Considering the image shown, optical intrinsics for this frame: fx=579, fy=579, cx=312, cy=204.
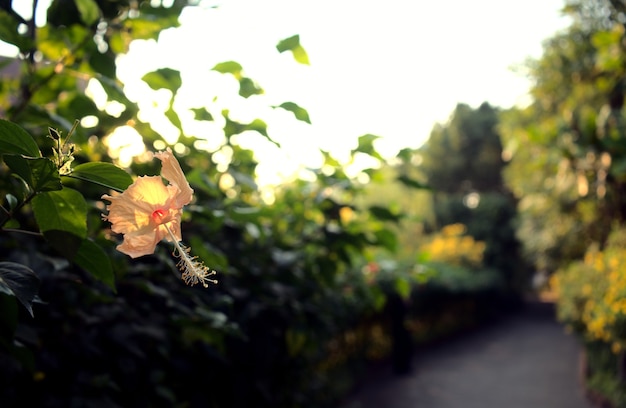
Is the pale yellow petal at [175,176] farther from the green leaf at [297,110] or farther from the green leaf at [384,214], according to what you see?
the green leaf at [384,214]

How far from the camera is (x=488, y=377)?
24.0 ft

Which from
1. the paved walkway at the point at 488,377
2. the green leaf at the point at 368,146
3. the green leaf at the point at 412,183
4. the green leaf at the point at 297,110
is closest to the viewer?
the green leaf at the point at 297,110

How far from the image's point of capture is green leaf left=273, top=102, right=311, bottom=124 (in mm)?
1451

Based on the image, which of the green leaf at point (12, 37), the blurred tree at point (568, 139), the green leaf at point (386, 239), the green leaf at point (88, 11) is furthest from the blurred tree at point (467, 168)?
the green leaf at point (12, 37)

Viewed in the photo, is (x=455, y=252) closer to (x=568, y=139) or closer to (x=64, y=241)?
(x=568, y=139)

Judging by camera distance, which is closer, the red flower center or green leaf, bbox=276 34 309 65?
the red flower center

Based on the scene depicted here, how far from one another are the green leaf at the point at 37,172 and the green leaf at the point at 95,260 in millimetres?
148

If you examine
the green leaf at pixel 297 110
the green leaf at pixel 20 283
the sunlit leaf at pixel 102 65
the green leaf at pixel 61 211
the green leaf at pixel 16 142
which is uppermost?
the sunlit leaf at pixel 102 65

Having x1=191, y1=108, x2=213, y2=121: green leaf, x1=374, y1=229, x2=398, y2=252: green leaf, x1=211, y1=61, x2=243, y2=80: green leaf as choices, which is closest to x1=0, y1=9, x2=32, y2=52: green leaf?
x1=211, y1=61, x2=243, y2=80: green leaf

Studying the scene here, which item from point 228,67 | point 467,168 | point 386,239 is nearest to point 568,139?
point 386,239

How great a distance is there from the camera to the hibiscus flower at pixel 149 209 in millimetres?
616

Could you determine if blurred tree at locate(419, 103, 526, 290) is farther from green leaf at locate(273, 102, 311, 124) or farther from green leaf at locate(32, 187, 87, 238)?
green leaf at locate(32, 187, 87, 238)

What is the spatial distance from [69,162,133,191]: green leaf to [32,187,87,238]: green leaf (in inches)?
2.4

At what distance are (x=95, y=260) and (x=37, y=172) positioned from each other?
183 mm
